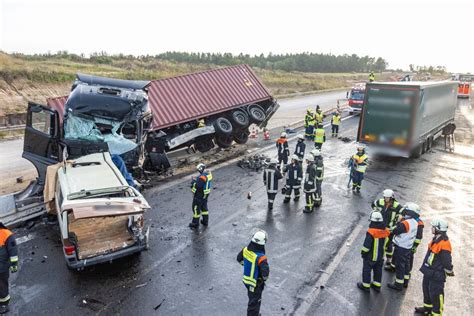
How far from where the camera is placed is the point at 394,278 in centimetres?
773

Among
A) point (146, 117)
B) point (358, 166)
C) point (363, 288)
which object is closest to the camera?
point (363, 288)

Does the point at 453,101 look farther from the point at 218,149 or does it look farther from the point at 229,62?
the point at 229,62

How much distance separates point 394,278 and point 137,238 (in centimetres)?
492

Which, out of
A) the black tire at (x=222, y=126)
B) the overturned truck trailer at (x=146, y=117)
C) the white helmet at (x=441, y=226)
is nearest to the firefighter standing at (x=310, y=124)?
the overturned truck trailer at (x=146, y=117)

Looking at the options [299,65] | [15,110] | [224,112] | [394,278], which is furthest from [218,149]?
[299,65]

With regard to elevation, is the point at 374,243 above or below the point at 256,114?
below

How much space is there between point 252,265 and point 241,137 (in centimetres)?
1276

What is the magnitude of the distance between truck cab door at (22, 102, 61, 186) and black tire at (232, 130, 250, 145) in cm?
875

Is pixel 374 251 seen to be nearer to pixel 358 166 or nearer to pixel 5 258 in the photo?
pixel 358 166

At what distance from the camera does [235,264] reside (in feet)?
26.6

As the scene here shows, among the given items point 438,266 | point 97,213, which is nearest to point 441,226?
point 438,266

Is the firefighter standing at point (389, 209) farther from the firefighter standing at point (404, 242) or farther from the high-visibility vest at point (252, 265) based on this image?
the high-visibility vest at point (252, 265)

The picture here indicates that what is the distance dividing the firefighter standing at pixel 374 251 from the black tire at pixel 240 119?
10.9 m

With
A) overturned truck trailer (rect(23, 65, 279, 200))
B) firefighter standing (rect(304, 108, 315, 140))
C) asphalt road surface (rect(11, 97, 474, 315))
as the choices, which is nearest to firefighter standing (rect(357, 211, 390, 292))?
asphalt road surface (rect(11, 97, 474, 315))
